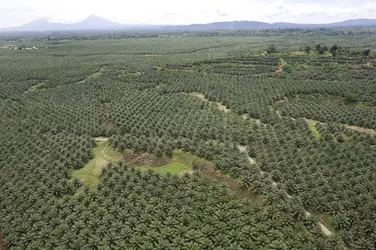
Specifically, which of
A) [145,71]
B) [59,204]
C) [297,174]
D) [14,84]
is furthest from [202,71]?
[59,204]

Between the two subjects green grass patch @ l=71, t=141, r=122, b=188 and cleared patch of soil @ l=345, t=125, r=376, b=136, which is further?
cleared patch of soil @ l=345, t=125, r=376, b=136

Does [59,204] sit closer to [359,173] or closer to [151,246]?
[151,246]

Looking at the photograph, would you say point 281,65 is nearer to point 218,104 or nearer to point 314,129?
point 218,104

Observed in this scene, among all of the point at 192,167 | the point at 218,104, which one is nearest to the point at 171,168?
the point at 192,167

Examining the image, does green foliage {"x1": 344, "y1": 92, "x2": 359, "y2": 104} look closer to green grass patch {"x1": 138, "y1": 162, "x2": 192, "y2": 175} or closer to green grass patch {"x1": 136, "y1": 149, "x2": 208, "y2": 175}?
green grass patch {"x1": 136, "y1": 149, "x2": 208, "y2": 175}

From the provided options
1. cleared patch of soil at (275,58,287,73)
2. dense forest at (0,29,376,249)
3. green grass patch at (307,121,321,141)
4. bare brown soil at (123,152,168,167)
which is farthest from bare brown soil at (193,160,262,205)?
cleared patch of soil at (275,58,287,73)

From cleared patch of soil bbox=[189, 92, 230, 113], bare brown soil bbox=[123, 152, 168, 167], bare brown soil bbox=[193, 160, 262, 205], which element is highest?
cleared patch of soil bbox=[189, 92, 230, 113]

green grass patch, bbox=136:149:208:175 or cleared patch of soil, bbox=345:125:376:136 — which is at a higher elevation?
cleared patch of soil, bbox=345:125:376:136

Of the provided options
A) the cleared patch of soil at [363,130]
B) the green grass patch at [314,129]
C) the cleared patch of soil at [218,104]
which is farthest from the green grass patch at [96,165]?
the cleared patch of soil at [363,130]
